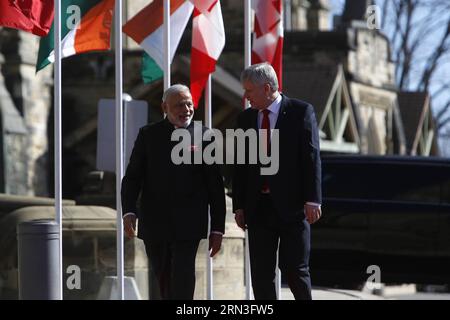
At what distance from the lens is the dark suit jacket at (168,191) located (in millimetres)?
9016

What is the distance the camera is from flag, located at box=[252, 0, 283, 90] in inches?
492

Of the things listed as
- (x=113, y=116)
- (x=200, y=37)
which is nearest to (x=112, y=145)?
(x=113, y=116)

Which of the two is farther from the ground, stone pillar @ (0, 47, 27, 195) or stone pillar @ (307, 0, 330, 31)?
stone pillar @ (307, 0, 330, 31)

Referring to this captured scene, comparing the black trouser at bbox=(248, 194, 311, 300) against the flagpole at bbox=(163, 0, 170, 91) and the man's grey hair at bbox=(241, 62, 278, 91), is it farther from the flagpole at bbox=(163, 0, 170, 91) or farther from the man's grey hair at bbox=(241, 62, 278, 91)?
the flagpole at bbox=(163, 0, 170, 91)

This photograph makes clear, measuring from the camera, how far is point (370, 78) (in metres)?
34.1

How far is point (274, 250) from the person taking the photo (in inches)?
359

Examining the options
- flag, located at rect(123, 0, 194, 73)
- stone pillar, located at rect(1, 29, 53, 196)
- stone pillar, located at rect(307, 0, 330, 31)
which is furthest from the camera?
stone pillar, located at rect(307, 0, 330, 31)

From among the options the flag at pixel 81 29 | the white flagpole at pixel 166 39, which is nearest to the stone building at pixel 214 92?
the flag at pixel 81 29

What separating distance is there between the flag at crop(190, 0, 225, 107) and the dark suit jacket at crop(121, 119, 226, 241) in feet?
10.2

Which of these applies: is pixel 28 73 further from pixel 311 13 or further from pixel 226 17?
pixel 311 13

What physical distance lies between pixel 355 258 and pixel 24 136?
1487 cm

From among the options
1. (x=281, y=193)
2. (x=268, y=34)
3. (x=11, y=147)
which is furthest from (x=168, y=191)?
(x=11, y=147)

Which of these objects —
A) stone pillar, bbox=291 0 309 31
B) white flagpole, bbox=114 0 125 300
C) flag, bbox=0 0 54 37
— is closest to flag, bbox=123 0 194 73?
white flagpole, bbox=114 0 125 300

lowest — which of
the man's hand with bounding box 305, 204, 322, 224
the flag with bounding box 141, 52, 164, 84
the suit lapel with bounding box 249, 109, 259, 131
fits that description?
the man's hand with bounding box 305, 204, 322, 224
